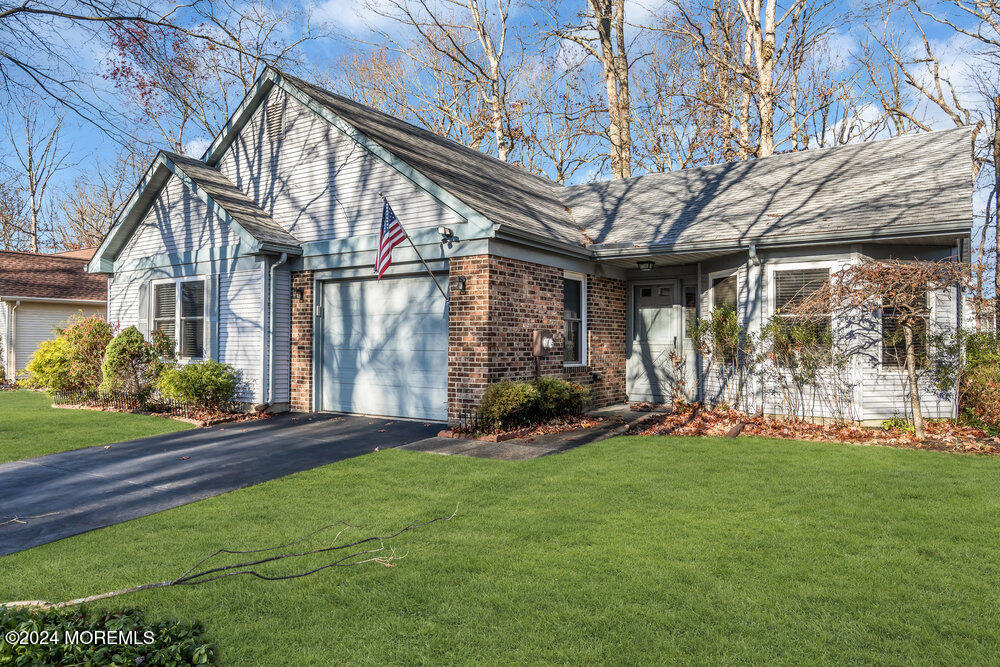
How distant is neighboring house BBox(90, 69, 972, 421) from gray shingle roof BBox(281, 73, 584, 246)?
0.08 m

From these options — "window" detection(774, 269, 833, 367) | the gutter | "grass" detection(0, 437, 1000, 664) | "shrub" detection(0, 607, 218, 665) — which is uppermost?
the gutter

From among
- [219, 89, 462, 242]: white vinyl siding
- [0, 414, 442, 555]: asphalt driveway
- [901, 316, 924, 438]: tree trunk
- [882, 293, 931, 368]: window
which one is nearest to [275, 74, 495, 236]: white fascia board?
[219, 89, 462, 242]: white vinyl siding

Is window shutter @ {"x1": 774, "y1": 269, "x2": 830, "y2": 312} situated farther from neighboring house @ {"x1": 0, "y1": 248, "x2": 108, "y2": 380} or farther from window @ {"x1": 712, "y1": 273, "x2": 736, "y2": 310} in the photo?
neighboring house @ {"x1": 0, "y1": 248, "x2": 108, "y2": 380}

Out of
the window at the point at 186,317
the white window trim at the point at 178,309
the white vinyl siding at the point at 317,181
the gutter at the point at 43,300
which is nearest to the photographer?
the white vinyl siding at the point at 317,181

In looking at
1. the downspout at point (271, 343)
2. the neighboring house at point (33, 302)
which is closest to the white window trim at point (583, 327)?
the downspout at point (271, 343)

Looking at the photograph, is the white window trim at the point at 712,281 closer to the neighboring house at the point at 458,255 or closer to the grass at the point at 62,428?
the neighboring house at the point at 458,255

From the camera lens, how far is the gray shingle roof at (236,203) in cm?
1130

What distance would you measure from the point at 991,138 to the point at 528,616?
23277mm

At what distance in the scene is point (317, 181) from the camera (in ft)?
38.7

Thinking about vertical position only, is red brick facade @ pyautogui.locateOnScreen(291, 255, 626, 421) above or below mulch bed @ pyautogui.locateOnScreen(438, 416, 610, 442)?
above

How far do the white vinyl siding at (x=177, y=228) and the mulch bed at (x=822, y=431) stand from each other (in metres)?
8.85

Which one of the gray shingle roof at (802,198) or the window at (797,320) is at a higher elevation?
the gray shingle roof at (802,198)

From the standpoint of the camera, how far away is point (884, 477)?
643 cm

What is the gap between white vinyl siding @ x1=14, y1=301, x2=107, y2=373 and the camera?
20.0m
